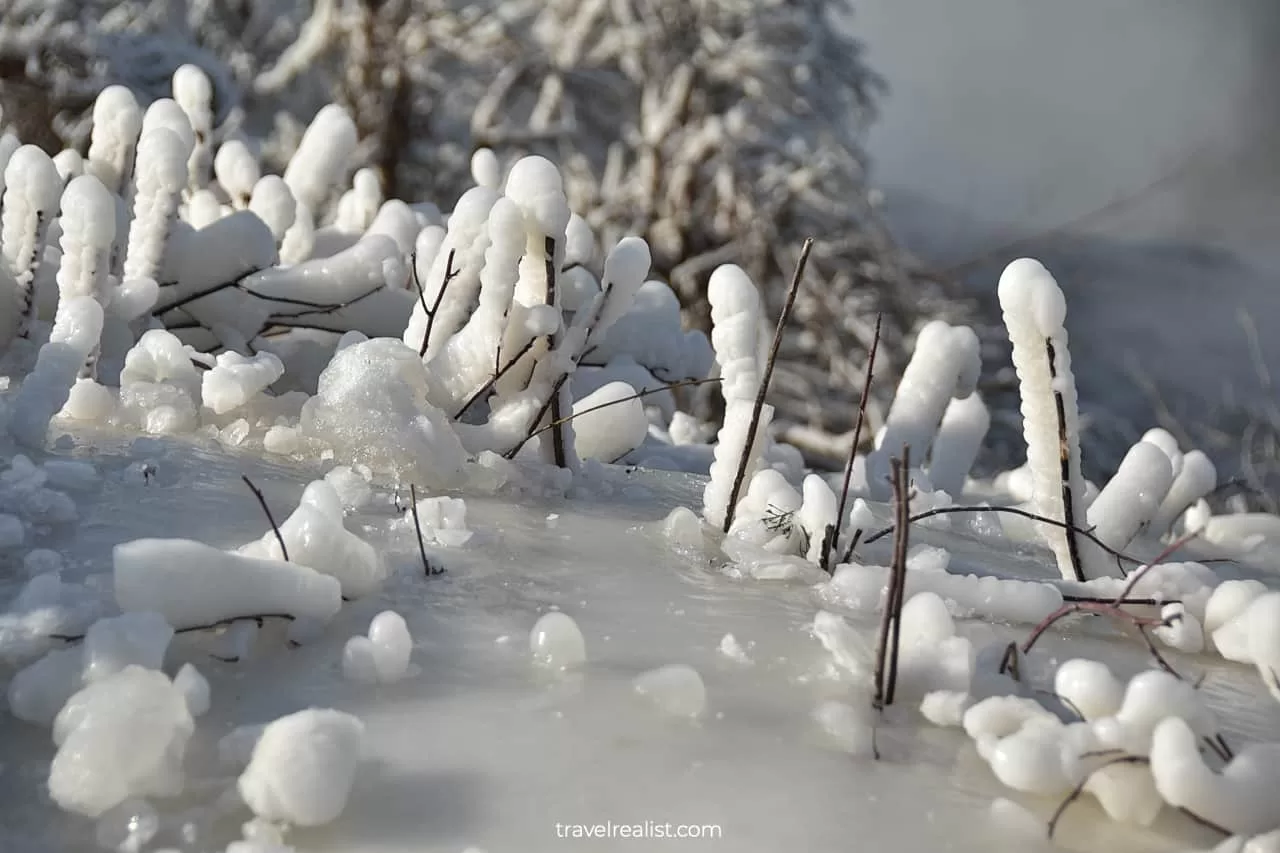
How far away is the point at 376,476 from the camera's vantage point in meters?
1.26

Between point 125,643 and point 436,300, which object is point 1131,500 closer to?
point 436,300

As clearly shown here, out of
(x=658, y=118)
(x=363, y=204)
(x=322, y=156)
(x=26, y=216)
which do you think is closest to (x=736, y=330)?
(x=26, y=216)

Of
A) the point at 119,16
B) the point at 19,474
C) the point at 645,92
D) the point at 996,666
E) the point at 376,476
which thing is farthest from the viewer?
the point at 645,92

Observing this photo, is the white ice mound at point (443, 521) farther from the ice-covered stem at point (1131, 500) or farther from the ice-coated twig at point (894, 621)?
the ice-covered stem at point (1131, 500)

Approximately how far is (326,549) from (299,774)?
288mm

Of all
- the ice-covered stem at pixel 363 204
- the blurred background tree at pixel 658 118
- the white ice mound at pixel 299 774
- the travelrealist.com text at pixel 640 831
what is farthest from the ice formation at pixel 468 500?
the blurred background tree at pixel 658 118

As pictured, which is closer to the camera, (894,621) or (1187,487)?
(894,621)

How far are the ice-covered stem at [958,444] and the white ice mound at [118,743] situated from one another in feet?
5.02

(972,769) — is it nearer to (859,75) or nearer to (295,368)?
(295,368)

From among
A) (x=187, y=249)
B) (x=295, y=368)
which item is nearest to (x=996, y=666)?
(x=295, y=368)

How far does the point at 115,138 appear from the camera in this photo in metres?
1.82

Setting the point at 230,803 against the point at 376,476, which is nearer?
the point at 230,803

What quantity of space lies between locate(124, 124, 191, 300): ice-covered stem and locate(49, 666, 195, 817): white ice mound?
1.06m

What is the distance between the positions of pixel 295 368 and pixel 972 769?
1486mm
